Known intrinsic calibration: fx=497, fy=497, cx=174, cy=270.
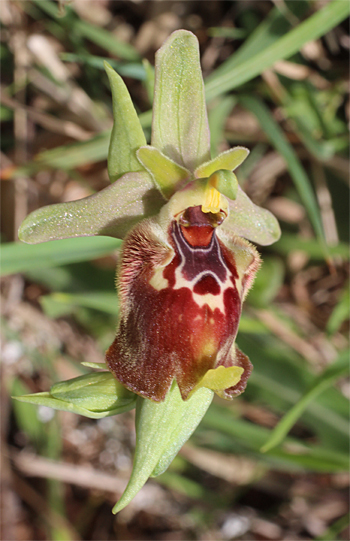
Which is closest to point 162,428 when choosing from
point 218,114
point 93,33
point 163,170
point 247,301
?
point 163,170

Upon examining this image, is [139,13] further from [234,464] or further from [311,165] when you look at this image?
[234,464]

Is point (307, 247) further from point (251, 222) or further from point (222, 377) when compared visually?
point (222, 377)

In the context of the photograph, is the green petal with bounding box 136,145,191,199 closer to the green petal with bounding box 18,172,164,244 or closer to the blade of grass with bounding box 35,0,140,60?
the green petal with bounding box 18,172,164,244

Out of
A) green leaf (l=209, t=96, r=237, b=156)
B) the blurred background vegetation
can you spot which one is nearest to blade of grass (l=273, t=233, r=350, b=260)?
the blurred background vegetation

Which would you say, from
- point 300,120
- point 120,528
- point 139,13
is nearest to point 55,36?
point 139,13

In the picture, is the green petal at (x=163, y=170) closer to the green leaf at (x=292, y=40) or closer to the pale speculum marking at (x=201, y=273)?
the pale speculum marking at (x=201, y=273)

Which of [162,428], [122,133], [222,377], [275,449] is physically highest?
[122,133]
